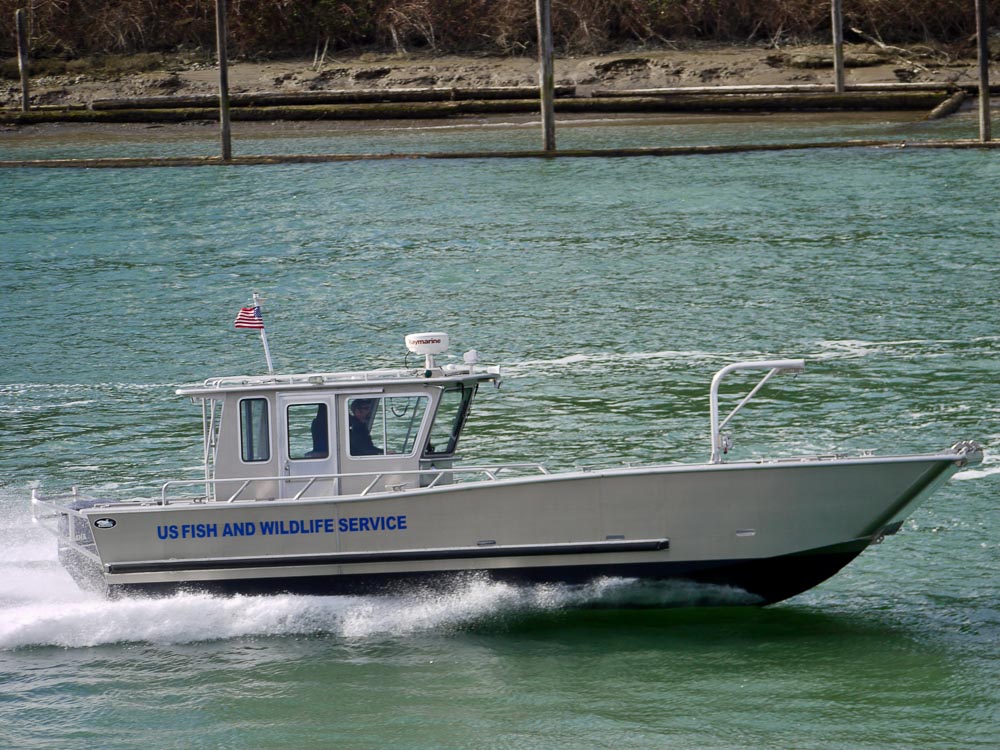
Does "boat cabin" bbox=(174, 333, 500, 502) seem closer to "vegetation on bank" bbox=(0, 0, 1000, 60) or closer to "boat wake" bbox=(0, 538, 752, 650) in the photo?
"boat wake" bbox=(0, 538, 752, 650)

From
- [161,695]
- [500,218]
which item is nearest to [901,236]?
[500,218]

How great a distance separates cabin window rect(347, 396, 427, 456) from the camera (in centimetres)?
1545

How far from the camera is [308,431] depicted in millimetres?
15508

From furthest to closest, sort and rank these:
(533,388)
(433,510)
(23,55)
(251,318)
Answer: (23,55)
(533,388)
(251,318)
(433,510)

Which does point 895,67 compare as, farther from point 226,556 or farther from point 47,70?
point 226,556

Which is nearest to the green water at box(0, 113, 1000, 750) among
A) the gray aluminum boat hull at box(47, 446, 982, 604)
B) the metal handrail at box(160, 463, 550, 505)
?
the gray aluminum boat hull at box(47, 446, 982, 604)

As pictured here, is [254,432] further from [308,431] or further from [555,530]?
[555,530]

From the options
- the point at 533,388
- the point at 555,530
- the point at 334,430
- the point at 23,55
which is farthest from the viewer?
the point at 23,55

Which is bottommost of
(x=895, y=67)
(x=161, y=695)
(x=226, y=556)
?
(x=161, y=695)

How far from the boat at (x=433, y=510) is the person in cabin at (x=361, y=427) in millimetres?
14

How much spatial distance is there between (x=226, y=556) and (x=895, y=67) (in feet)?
138

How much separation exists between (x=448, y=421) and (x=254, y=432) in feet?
6.27

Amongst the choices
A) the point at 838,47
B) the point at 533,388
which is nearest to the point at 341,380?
the point at 533,388

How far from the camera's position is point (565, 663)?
1477 centimetres
